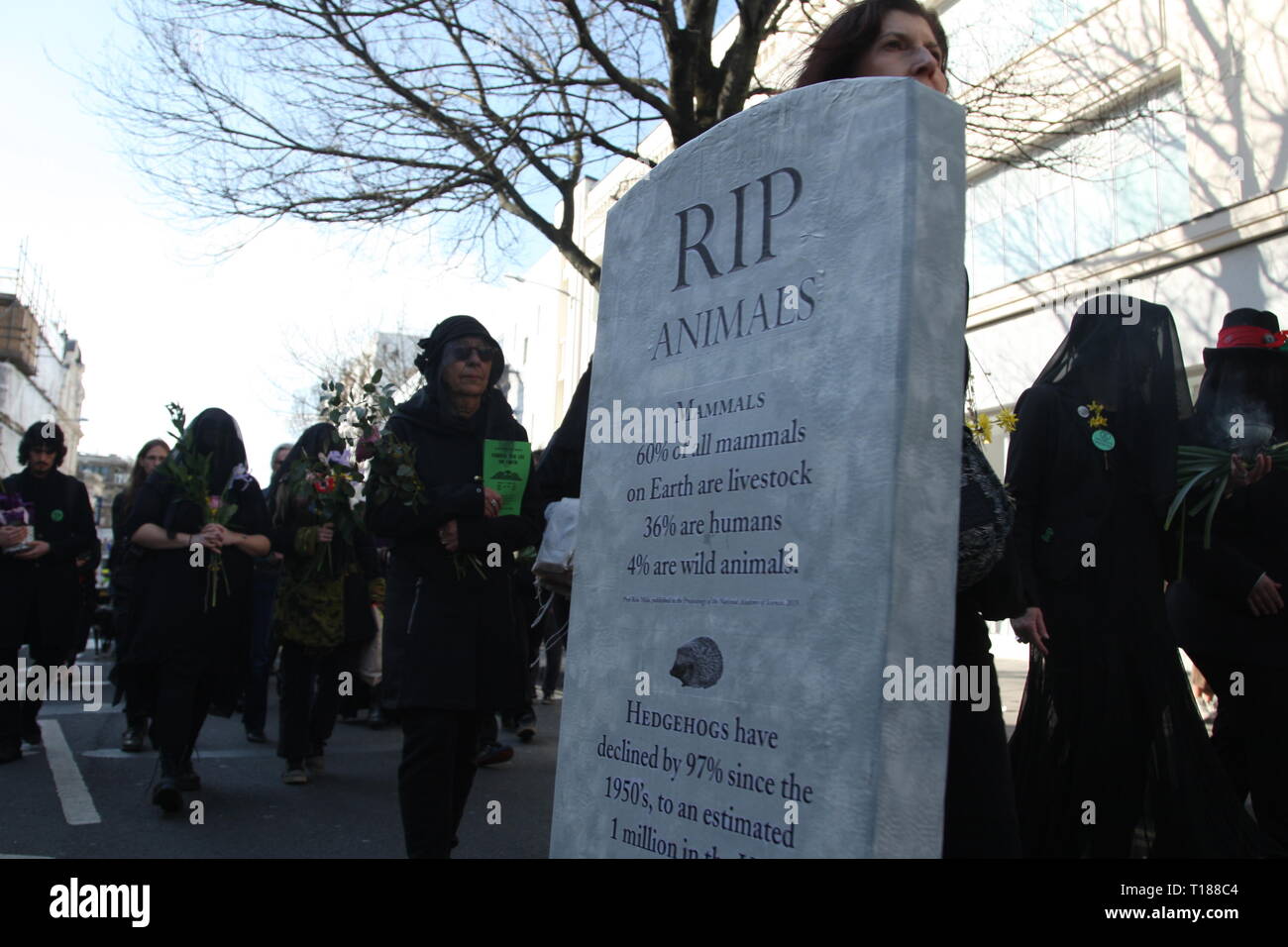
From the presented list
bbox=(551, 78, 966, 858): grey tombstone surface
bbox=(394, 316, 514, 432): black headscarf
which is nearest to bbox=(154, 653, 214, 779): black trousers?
bbox=(394, 316, 514, 432): black headscarf

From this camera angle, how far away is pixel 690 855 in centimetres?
213

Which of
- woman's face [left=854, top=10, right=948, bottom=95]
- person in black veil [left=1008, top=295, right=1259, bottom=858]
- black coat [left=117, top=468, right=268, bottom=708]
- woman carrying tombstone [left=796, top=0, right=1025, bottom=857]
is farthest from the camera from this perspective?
black coat [left=117, top=468, right=268, bottom=708]

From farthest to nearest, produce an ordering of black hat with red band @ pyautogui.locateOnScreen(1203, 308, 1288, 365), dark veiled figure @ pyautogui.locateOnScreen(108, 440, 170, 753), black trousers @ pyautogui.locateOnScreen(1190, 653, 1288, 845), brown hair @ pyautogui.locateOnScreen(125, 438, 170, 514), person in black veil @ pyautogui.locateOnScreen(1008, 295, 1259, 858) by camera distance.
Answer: brown hair @ pyautogui.locateOnScreen(125, 438, 170, 514) → dark veiled figure @ pyautogui.locateOnScreen(108, 440, 170, 753) → black hat with red band @ pyautogui.locateOnScreen(1203, 308, 1288, 365) → black trousers @ pyautogui.locateOnScreen(1190, 653, 1288, 845) → person in black veil @ pyautogui.locateOnScreen(1008, 295, 1259, 858)

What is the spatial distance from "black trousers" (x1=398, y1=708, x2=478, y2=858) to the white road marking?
7.95 ft

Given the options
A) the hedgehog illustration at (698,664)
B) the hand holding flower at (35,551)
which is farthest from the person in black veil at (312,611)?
the hedgehog illustration at (698,664)

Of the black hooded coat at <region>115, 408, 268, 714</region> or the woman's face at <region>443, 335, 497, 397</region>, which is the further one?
the black hooded coat at <region>115, 408, 268, 714</region>

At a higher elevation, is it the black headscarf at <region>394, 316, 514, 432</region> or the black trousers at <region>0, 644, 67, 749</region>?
the black headscarf at <region>394, 316, 514, 432</region>

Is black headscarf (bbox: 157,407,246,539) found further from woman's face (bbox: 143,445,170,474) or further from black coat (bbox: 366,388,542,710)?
woman's face (bbox: 143,445,170,474)

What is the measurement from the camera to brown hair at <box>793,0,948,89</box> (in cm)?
263

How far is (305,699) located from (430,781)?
319cm

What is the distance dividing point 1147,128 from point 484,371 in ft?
40.3

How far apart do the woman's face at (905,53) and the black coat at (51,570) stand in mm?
Result: 7118

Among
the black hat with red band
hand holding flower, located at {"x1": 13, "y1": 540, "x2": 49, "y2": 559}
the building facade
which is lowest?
hand holding flower, located at {"x1": 13, "y1": 540, "x2": 49, "y2": 559}
